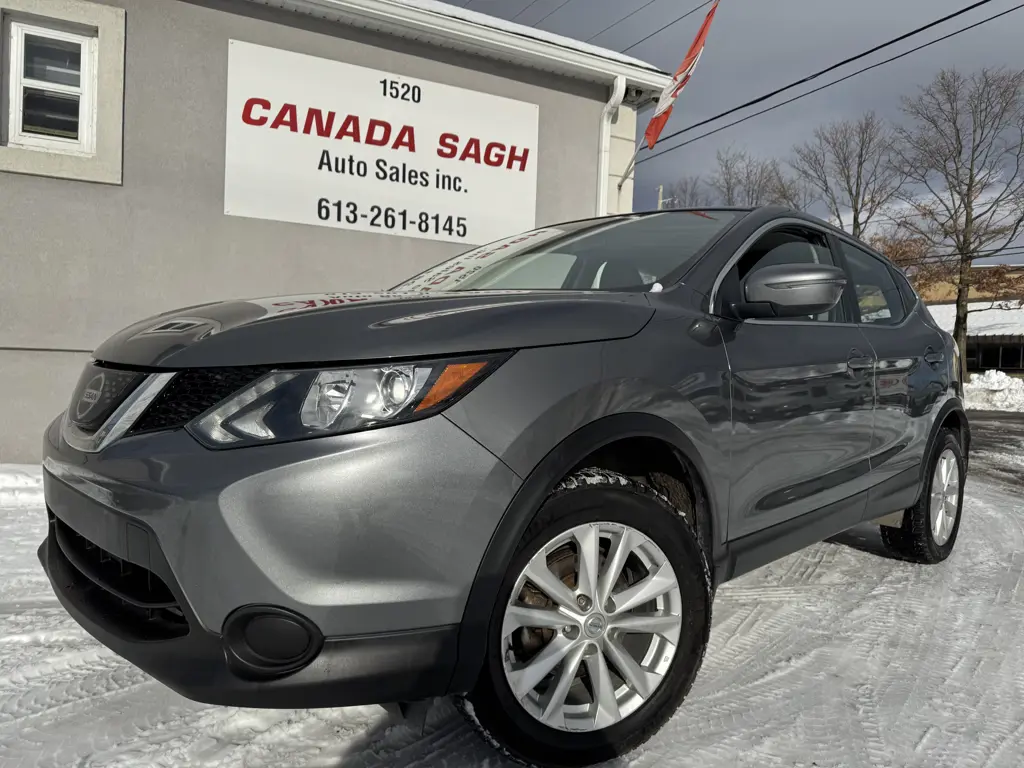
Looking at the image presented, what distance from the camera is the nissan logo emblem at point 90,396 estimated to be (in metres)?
1.89

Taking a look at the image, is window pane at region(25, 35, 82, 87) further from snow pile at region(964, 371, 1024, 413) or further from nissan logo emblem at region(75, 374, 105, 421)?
snow pile at region(964, 371, 1024, 413)

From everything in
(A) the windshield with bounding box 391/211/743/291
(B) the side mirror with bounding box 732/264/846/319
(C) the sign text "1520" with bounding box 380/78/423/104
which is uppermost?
(C) the sign text "1520" with bounding box 380/78/423/104

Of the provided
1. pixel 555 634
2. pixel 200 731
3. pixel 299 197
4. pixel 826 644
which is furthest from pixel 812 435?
pixel 299 197

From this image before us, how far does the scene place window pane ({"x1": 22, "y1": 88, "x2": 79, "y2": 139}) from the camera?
571 centimetres

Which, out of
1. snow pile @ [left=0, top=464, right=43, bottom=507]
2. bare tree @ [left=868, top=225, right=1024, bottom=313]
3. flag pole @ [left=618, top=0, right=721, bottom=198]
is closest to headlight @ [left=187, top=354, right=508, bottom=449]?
snow pile @ [left=0, top=464, right=43, bottom=507]

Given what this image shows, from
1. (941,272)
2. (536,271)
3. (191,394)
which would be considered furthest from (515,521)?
(941,272)

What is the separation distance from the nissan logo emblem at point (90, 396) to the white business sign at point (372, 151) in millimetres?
4652

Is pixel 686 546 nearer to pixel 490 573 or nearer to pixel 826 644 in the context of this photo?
pixel 490 573

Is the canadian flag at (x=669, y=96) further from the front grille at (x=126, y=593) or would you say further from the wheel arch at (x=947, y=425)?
the front grille at (x=126, y=593)

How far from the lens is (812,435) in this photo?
2.66 metres

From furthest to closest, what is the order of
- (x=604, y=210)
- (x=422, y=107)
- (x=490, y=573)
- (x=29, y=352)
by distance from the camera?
1. (x=604, y=210)
2. (x=422, y=107)
3. (x=29, y=352)
4. (x=490, y=573)

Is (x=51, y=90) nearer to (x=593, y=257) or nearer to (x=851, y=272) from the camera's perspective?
(x=593, y=257)

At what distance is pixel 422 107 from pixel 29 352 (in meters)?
3.86

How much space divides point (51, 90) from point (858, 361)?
5.97 m
